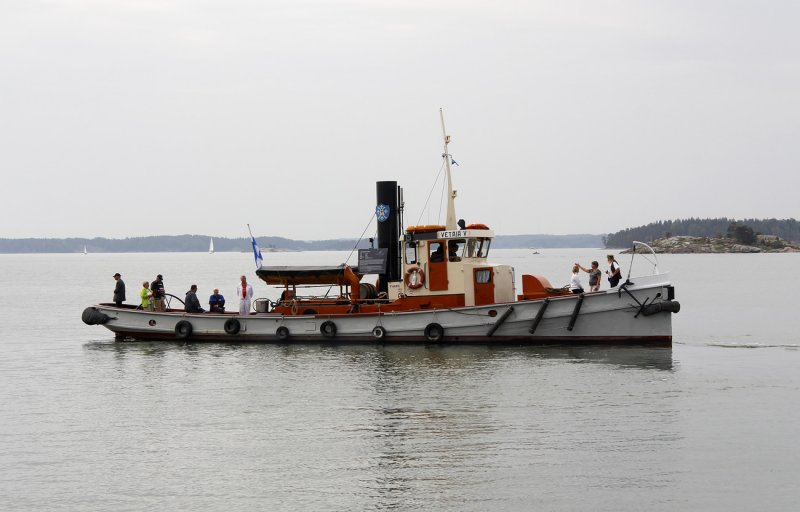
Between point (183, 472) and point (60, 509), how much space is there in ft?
6.48

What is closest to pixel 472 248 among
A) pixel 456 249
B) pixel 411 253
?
pixel 456 249

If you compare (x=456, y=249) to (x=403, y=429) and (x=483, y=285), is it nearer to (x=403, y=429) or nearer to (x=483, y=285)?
(x=483, y=285)

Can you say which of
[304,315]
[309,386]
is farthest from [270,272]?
[309,386]

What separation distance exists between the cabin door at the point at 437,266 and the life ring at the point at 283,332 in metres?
4.62

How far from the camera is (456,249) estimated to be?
88.6 feet

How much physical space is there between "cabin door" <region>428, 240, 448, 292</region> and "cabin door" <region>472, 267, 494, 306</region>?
2.86 feet

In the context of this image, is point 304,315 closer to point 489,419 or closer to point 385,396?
point 385,396

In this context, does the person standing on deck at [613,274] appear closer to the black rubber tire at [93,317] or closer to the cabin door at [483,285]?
the cabin door at [483,285]

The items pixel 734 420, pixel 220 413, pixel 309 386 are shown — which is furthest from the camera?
pixel 309 386

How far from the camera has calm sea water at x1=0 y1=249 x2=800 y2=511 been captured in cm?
1202

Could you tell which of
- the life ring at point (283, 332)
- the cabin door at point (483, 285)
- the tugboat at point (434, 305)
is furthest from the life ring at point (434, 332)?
the life ring at point (283, 332)

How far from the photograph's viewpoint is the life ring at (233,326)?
28719 millimetres

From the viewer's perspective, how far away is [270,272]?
28188 mm

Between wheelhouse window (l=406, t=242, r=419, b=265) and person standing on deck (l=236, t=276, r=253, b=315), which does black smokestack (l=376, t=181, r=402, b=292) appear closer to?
wheelhouse window (l=406, t=242, r=419, b=265)
